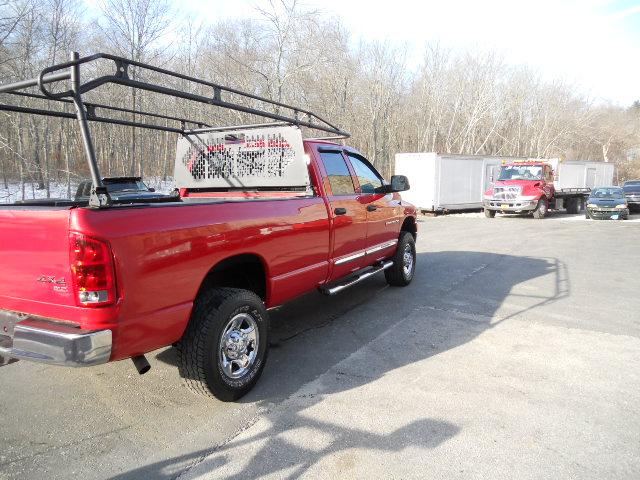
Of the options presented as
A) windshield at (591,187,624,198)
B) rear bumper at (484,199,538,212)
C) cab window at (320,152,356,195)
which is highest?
cab window at (320,152,356,195)

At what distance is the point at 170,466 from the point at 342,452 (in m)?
1.02

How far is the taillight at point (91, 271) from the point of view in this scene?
2.48 meters

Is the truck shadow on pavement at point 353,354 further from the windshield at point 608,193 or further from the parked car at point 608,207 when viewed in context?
the windshield at point 608,193

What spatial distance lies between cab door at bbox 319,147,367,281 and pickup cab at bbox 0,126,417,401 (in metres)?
0.15

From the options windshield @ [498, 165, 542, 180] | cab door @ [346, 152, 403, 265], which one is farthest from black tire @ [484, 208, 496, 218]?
cab door @ [346, 152, 403, 265]

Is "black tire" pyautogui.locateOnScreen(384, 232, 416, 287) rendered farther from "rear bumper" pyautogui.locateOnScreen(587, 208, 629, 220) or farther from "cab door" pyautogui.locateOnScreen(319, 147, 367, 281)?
"rear bumper" pyautogui.locateOnScreen(587, 208, 629, 220)

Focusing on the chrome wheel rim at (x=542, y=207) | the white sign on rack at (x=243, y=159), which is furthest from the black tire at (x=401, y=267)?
the chrome wheel rim at (x=542, y=207)

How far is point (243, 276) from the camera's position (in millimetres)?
3875

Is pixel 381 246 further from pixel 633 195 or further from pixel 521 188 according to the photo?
pixel 633 195

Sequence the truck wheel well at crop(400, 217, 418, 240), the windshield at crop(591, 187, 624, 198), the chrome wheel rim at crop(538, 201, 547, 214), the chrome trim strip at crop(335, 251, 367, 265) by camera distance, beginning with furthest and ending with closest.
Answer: the windshield at crop(591, 187, 624, 198) < the chrome wheel rim at crop(538, 201, 547, 214) < the truck wheel well at crop(400, 217, 418, 240) < the chrome trim strip at crop(335, 251, 367, 265)

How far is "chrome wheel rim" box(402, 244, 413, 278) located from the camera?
686cm

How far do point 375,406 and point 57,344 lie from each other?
83.1 inches

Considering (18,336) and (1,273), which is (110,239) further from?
(1,273)

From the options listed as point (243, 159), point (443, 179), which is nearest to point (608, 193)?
point (443, 179)
